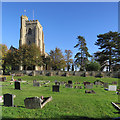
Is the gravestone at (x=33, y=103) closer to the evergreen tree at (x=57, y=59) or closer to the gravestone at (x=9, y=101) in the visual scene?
the gravestone at (x=9, y=101)

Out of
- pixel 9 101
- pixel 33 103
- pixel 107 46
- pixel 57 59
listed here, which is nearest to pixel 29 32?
pixel 57 59

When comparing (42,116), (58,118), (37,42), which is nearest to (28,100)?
(42,116)

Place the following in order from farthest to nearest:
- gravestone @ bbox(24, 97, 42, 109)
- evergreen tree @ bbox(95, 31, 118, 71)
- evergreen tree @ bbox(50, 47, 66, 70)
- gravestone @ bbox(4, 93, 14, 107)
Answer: evergreen tree @ bbox(50, 47, 66, 70) → evergreen tree @ bbox(95, 31, 118, 71) → gravestone @ bbox(4, 93, 14, 107) → gravestone @ bbox(24, 97, 42, 109)

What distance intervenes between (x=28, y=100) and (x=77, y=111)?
3.19 meters

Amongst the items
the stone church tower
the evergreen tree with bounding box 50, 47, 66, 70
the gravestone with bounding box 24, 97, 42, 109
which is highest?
the stone church tower

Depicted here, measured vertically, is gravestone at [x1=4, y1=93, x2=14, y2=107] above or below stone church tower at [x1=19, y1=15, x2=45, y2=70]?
below

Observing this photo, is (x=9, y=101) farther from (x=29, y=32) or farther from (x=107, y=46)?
(x=29, y=32)

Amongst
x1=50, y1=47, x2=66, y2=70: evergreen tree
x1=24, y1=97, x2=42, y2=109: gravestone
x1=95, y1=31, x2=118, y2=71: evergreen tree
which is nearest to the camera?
x1=24, y1=97, x2=42, y2=109: gravestone

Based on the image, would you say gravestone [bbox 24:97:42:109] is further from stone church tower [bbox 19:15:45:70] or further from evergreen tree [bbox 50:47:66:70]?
stone church tower [bbox 19:15:45:70]

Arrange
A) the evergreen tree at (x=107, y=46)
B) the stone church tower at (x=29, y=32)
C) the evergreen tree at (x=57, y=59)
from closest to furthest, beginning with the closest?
the evergreen tree at (x=107, y=46)
the evergreen tree at (x=57, y=59)
the stone church tower at (x=29, y=32)

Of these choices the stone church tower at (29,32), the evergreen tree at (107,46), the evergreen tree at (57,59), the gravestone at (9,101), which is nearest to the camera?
the gravestone at (9,101)

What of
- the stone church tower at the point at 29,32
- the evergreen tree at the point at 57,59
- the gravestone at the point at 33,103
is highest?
the stone church tower at the point at 29,32

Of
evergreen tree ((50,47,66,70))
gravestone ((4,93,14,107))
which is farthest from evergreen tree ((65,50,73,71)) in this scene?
gravestone ((4,93,14,107))

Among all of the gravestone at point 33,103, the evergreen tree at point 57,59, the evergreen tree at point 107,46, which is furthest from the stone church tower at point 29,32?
the gravestone at point 33,103
